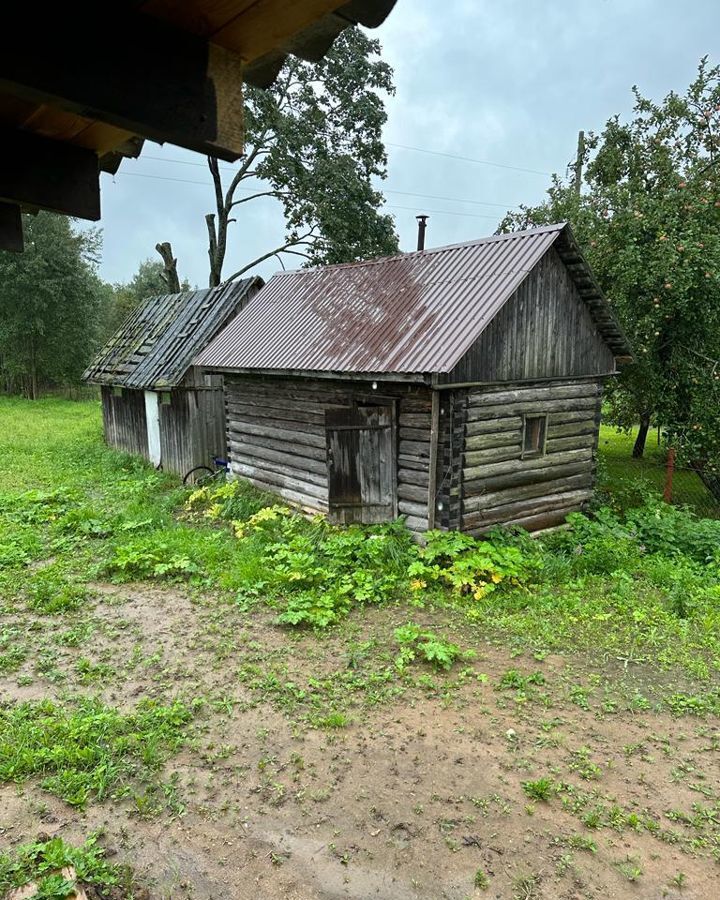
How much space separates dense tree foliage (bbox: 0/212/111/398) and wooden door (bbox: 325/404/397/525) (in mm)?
25351

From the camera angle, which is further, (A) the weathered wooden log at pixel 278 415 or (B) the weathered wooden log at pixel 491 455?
(A) the weathered wooden log at pixel 278 415

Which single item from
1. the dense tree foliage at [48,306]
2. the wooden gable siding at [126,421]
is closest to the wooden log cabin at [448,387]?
the wooden gable siding at [126,421]

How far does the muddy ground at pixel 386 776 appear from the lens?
3785 millimetres

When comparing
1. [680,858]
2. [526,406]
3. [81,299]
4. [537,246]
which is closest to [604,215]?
[537,246]

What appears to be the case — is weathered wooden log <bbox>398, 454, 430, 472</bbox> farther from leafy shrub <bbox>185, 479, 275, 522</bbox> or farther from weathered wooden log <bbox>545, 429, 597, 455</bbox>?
leafy shrub <bbox>185, 479, 275, 522</bbox>

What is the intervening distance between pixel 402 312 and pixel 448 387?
2.20 m

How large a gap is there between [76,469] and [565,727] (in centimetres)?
1412

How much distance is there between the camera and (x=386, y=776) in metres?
4.66

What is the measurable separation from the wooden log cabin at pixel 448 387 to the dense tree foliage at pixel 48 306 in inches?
899

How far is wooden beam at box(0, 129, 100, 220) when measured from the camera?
6.62 feet

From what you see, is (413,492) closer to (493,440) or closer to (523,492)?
(493,440)

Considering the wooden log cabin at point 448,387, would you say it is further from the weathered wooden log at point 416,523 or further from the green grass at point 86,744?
the green grass at point 86,744

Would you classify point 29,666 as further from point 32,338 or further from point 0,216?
point 32,338

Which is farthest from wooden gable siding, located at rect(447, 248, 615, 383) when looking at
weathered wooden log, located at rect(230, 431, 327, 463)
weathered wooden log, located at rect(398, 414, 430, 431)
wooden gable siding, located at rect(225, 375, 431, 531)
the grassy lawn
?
weathered wooden log, located at rect(230, 431, 327, 463)
